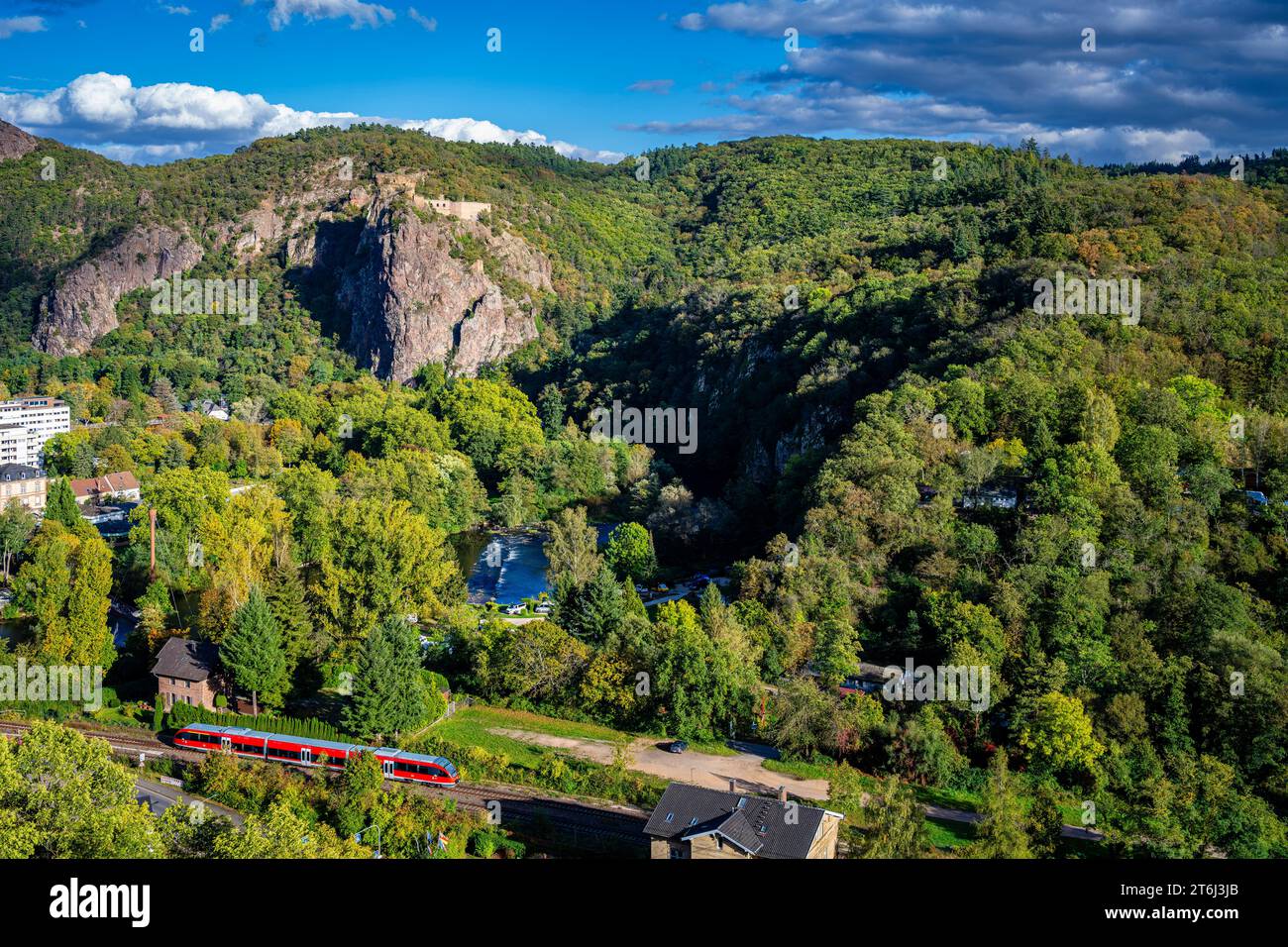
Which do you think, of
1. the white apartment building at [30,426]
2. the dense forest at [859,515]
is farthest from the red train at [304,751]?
the white apartment building at [30,426]

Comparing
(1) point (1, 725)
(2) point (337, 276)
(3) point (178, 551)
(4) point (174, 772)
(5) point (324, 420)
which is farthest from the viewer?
(2) point (337, 276)

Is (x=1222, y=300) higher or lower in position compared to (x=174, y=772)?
higher

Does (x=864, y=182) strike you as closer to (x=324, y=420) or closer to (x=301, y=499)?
(x=324, y=420)

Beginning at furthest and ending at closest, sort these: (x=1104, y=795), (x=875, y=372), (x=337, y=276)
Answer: (x=337, y=276), (x=875, y=372), (x=1104, y=795)

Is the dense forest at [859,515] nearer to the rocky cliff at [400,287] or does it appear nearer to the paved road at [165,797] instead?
the paved road at [165,797]

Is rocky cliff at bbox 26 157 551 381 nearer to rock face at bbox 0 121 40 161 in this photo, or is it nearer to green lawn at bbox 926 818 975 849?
rock face at bbox 0 121 40 161

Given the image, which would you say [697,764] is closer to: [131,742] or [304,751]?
[304,751]

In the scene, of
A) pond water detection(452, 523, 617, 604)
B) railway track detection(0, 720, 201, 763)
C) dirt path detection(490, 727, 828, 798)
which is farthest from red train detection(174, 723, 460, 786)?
pond water detection(452, 523, 617, 604)

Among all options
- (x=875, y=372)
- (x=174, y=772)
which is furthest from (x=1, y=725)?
(x=875, y=372)
